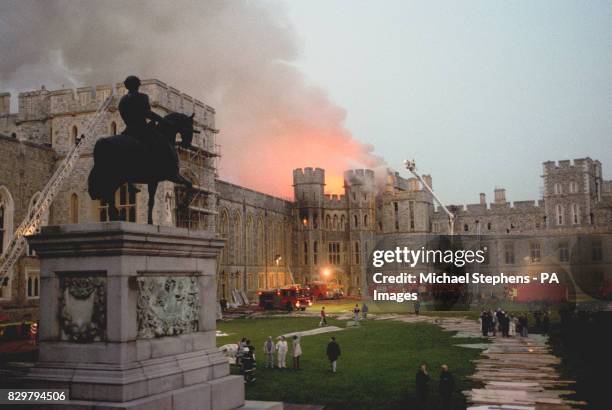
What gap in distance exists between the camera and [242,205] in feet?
193

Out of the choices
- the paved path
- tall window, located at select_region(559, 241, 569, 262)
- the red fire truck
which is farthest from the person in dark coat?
tall window, located at select_region(559, 241, 569, 262)

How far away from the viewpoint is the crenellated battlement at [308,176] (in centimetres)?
7331

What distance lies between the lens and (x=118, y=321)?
8.34 metres

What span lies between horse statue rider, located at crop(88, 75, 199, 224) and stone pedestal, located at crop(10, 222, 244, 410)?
1080 millimetres

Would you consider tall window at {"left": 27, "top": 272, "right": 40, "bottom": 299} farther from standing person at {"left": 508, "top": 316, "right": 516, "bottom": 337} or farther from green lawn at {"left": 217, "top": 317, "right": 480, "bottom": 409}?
standing person at {"left": 508, "top": 316, "right": 516, "bottom": 337}

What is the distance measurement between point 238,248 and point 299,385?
133 feet

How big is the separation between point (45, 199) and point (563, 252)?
56.5 meters

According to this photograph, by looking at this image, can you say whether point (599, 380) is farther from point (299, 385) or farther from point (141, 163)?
point (141, 163)

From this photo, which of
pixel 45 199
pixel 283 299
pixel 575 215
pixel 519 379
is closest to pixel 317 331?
pixel 519 379

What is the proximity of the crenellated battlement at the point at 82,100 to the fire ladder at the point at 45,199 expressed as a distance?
69 centimetres

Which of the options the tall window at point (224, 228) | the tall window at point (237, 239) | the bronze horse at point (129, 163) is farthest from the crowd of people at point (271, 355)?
the tall window at point (237, 239)

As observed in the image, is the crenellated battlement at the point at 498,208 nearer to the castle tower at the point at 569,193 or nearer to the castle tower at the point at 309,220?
the castle tower at the point at 569,193

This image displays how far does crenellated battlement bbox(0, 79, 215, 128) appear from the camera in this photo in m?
36.0

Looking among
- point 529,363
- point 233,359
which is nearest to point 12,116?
point 233,359
